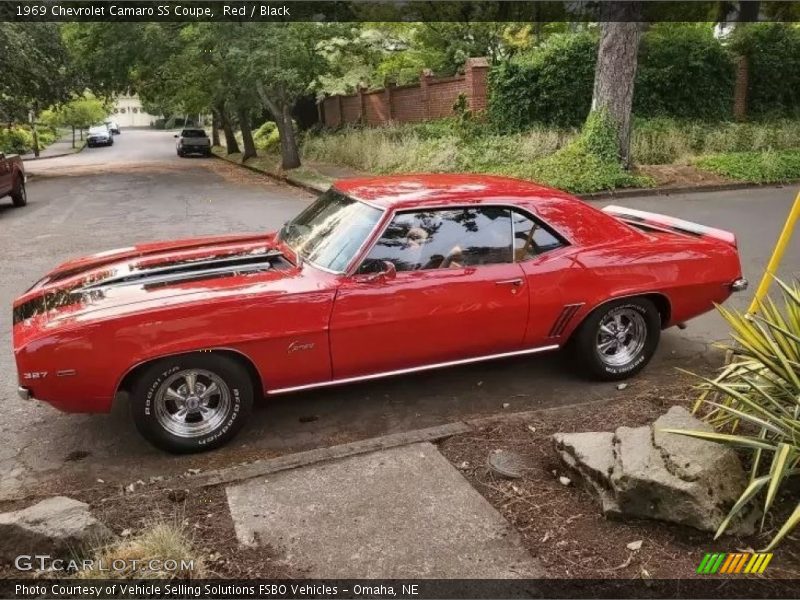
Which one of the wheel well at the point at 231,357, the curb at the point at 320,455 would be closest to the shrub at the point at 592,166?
the curb at the point at 320,455

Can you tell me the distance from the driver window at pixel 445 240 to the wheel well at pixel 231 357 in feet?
2.90

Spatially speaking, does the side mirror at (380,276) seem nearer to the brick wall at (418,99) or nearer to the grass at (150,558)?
the grass at (150,558)

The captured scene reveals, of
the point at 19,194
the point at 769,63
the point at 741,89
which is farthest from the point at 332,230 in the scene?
the point at 769,63

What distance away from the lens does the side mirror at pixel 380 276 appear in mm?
4211

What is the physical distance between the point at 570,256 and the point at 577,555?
2248mm

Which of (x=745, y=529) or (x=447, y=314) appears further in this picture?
(x=447, y=314)

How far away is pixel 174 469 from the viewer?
3.94 m


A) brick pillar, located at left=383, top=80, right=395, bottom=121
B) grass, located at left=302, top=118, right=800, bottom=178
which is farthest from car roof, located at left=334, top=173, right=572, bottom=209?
brick pillar, located at left=383, top=80, right=395, bottom=121

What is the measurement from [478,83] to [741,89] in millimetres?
9220

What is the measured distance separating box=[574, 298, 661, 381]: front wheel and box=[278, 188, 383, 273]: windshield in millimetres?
1732

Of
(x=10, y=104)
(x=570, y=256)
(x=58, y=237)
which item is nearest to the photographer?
(x=570, y=256)

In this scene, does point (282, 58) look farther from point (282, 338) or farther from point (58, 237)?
point (282, 338)

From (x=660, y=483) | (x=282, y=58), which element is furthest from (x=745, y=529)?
(x=282, y=58)

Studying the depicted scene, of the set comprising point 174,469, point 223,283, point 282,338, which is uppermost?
point 223,283
